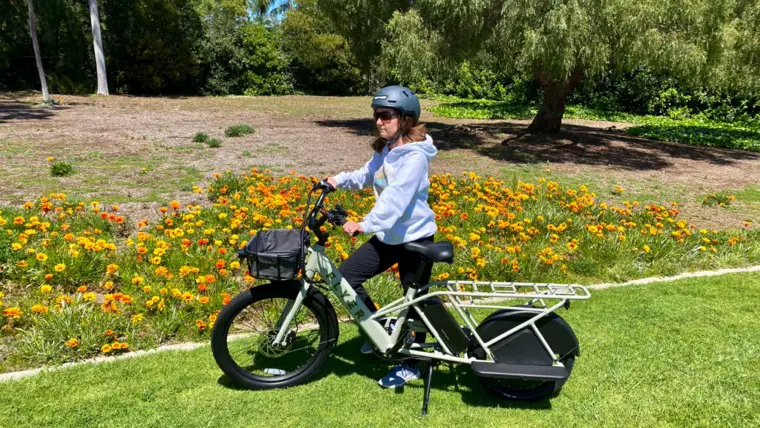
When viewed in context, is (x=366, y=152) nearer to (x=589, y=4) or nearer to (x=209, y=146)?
(x=209, y=146)

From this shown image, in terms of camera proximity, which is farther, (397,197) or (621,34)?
(621,34)

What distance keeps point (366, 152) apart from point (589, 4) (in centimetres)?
552

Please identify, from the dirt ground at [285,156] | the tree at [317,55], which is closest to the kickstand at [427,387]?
the dirt ground at [285,156]

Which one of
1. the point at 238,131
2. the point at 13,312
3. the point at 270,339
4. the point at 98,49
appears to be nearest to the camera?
the point at 270,339

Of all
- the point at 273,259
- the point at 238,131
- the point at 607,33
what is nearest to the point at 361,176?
the point at 273,259

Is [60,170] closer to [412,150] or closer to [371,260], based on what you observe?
[371,260]

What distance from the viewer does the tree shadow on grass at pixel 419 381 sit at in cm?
308

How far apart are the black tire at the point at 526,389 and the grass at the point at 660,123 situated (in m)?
15.5

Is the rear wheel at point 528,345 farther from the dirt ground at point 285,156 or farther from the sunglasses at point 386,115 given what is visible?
the dirt ground at point 285,156

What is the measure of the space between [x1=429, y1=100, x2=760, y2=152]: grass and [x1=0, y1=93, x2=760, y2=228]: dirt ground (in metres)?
1.20

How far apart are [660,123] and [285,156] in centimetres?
1777

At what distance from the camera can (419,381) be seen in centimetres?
326

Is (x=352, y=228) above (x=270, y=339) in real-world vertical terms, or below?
above

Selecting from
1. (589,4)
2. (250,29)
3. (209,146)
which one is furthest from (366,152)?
(250,29)
